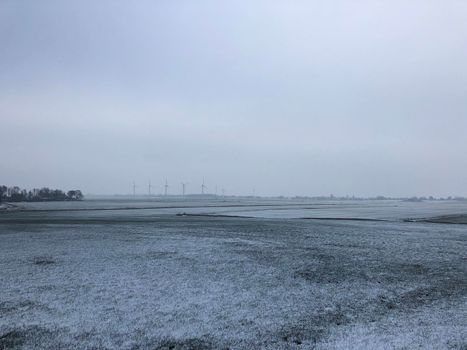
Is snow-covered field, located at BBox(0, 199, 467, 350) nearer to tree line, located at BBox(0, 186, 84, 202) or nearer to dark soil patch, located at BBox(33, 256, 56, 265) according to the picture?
dark soil patch, located at BBox(33, 256, 56, 265)

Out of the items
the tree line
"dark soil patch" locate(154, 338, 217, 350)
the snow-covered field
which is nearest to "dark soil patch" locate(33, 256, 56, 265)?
the snow-covered field

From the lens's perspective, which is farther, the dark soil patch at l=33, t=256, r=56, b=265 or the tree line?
the tree line

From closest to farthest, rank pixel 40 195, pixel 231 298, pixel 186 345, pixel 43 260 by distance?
pixel 186 345 < pixel 231 298 < pixel 43 260 < pixel 40 195

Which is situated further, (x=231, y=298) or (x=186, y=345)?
(x=231, y=298)

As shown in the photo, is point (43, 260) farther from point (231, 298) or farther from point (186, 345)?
point (186, 345)

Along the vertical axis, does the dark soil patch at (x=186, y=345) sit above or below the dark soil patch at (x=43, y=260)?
below

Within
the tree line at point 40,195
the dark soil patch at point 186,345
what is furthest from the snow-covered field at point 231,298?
the tree line at point 40,195

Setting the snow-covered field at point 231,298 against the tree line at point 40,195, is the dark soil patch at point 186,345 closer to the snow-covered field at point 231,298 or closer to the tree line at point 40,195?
the snow-covered field at point 231,298

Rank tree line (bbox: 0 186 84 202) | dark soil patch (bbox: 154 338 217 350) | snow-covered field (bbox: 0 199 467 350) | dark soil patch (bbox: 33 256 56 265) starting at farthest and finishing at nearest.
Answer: tree line (bbox: 0 186 84 202) → dark soil patch (bbox: 33 256 56 265) → snow-covered field (bbox: 0 199 467 350) → dark soil patch (bbox: 154 338 217 350)

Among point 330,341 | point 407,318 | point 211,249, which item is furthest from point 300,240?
point 330,341

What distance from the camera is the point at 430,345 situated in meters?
6.71

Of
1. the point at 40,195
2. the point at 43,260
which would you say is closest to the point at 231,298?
the point at 43,260

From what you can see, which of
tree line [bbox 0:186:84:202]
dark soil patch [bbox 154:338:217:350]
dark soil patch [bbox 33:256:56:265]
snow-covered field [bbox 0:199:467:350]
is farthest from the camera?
tree line [bbox 0:186:84:202]

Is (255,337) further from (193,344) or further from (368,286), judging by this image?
(368,286)
